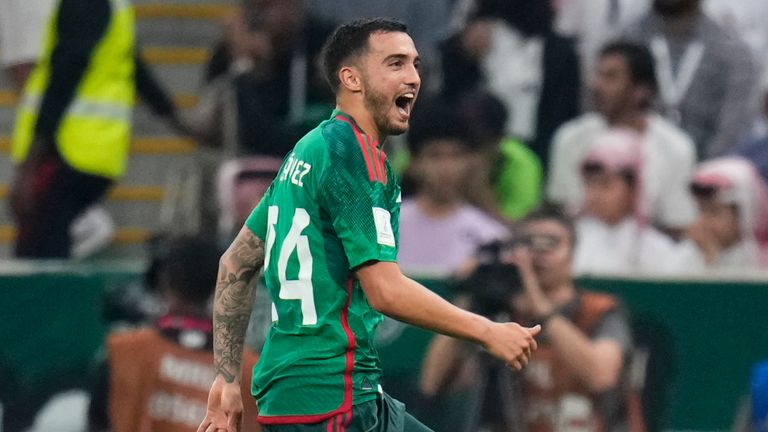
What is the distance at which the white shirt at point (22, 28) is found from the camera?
29.6ft

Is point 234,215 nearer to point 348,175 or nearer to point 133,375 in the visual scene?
point 133,375

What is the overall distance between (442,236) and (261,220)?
11.9 feet

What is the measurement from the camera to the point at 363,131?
442 centimetres

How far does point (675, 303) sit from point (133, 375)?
2.69 metres

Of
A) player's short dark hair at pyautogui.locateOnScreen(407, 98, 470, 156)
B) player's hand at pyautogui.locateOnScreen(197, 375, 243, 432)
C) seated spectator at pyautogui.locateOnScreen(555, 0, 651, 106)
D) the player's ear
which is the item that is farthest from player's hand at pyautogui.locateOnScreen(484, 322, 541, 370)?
seated spectator at pyautogui.locateOnScreen(555, 0, 651, 106)

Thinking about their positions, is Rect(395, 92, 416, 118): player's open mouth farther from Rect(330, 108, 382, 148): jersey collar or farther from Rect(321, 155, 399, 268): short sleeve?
Rect(321, 155, 399, 268): short sleeve

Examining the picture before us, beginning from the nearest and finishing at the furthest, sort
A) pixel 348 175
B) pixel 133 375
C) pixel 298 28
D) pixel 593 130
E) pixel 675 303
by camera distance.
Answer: pixel 348 175 → pixel 133 375 → pixel 675 303 → pixel 593 130 → pixel 298 28

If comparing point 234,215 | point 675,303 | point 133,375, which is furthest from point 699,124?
point 133,375

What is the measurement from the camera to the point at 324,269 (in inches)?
172

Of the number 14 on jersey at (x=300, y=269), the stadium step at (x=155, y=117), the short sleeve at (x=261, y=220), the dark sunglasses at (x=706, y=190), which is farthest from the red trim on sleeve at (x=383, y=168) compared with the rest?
the stadium step at (x=155, y=117)

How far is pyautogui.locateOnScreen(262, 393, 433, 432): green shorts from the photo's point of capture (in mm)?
4410

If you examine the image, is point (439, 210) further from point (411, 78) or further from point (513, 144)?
point (411, 78)

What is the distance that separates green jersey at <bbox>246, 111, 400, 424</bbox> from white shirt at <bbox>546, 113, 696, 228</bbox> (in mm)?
3988

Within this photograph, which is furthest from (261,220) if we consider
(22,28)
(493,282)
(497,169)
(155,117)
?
(155,117)
